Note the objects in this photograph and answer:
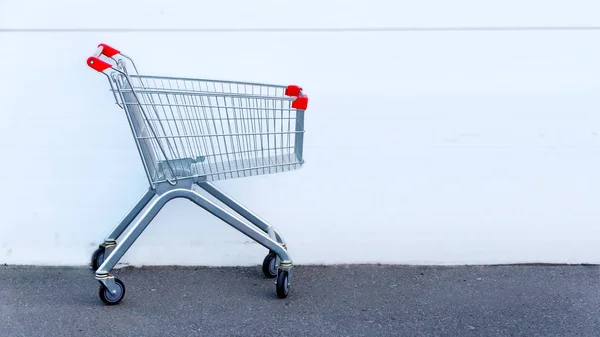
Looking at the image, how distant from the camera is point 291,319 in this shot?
3.99 meters

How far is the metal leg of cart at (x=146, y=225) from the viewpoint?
394 centimetres

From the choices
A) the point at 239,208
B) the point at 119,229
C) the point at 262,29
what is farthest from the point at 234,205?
the point at 262,29

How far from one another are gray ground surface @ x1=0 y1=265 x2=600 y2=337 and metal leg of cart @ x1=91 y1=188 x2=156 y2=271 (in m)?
0.17

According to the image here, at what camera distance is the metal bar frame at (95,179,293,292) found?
155 inches

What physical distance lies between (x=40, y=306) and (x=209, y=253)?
3.42 feet

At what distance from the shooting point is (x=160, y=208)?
399cm

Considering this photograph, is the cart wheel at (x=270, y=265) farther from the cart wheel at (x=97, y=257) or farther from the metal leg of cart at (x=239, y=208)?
the cart wheel at (x=97, y=257)

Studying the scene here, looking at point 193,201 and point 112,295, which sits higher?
point 193,201

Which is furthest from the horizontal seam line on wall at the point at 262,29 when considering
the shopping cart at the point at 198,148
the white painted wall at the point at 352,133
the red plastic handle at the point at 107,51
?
the red plastic handle at the point at 107,51

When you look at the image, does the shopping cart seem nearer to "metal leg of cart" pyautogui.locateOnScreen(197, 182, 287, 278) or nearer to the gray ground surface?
"metal leg of cart" pyautogui.locateOnScreen(197, 182, 287, 278)

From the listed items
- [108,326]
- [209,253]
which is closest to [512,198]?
[209,253]

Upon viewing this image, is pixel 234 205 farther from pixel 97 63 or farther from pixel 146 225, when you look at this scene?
pixel 97 63

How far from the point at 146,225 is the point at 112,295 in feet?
1.47

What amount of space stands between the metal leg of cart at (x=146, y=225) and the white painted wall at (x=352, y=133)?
60 cm
